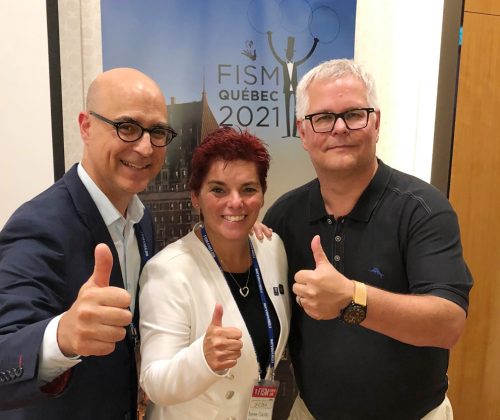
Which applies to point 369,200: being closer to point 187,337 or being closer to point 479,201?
point 187,337

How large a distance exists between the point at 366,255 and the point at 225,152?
1.93 ft

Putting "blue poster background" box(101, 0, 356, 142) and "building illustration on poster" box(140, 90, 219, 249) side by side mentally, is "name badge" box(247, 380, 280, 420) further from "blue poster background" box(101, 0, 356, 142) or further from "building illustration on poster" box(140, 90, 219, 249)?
"blue poster background" box(101, 0, 356, 142)

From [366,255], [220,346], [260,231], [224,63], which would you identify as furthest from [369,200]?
[224,63]

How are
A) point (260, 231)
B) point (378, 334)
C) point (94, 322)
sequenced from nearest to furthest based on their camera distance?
point (94, 322), point (378, 334), point (260, 231)

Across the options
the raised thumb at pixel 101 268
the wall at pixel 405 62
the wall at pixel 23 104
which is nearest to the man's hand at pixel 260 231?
the raised thumb at pixel 101 268

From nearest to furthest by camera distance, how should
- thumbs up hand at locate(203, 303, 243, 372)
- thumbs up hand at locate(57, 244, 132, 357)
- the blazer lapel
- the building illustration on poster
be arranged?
thumbs up hand at locate(57, 244, 132, 357)
thumbs up hand at locate(203, 303, 243, 372)
the blazer lapel
the building illustration on poster

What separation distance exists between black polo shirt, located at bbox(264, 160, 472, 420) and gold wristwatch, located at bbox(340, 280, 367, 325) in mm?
286

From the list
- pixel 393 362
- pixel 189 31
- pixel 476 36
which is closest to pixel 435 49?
pixel 476 36

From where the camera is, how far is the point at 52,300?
3.70 feet

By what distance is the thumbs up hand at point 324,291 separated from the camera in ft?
3.90

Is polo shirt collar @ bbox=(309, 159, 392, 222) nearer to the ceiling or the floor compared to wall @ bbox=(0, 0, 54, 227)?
nearer to the floor

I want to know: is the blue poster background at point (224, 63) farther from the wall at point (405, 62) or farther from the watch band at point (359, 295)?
the watch band at point (359, 295)

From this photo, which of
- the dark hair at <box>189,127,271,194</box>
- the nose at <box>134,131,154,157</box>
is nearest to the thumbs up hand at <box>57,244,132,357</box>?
the nose at <box>134,131,154,157</box>

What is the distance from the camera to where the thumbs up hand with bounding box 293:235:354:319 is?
1188mm
